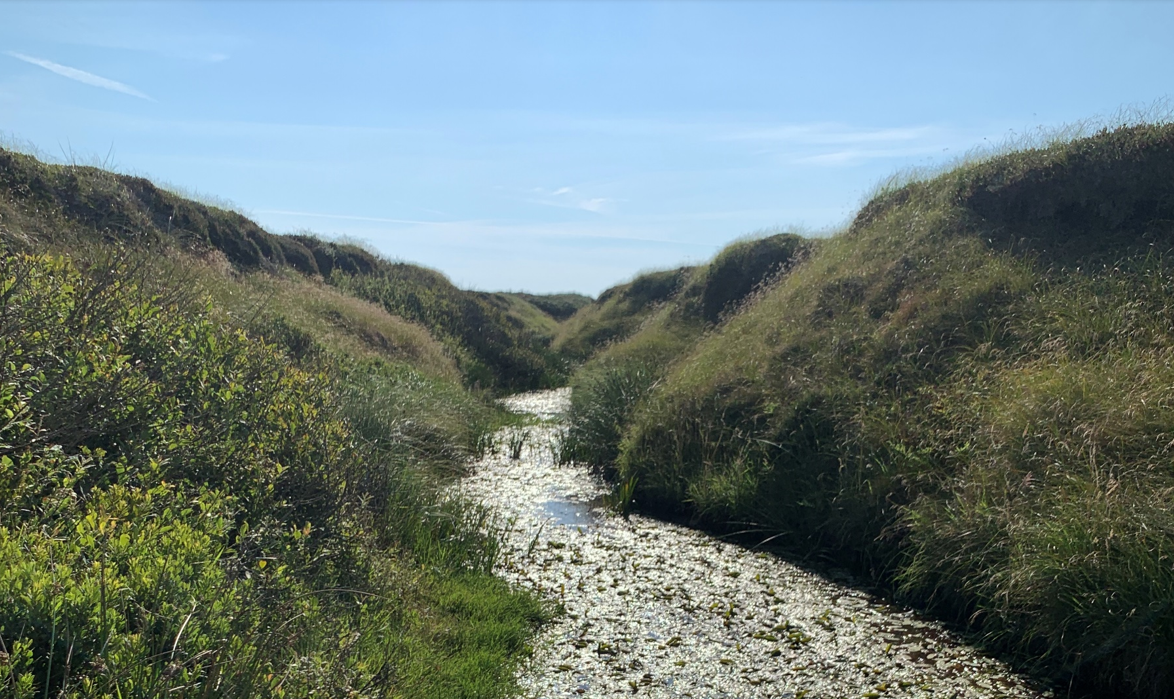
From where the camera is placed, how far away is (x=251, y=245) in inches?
939

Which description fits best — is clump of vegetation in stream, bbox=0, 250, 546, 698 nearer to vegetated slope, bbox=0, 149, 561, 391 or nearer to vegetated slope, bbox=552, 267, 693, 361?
vegetated slope, bbox=0, 149, 561, 391

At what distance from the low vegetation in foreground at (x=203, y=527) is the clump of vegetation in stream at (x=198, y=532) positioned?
16 mm

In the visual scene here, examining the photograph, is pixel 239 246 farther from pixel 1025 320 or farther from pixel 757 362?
pixel 1025 320

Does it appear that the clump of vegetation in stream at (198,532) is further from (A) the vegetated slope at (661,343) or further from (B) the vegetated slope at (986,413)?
(A) the vegetated slope at (661,343)

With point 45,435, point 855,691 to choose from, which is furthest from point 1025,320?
point 45,435

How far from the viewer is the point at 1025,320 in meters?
10.2

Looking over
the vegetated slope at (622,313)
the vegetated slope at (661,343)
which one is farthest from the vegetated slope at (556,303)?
the vegetated slope at (661,343)

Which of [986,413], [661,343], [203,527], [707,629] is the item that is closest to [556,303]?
[661,343]

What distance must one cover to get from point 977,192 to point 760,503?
351 inches

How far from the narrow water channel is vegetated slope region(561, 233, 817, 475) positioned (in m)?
3.88

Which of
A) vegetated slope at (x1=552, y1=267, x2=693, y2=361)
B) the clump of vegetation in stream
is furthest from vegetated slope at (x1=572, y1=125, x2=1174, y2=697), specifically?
vegetated slope at (x1=552, y1=267, x2=693, y2=361)

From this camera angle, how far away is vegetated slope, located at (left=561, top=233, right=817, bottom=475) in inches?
563

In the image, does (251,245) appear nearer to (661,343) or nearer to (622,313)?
(661,343)

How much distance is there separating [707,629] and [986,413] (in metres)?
4.24
